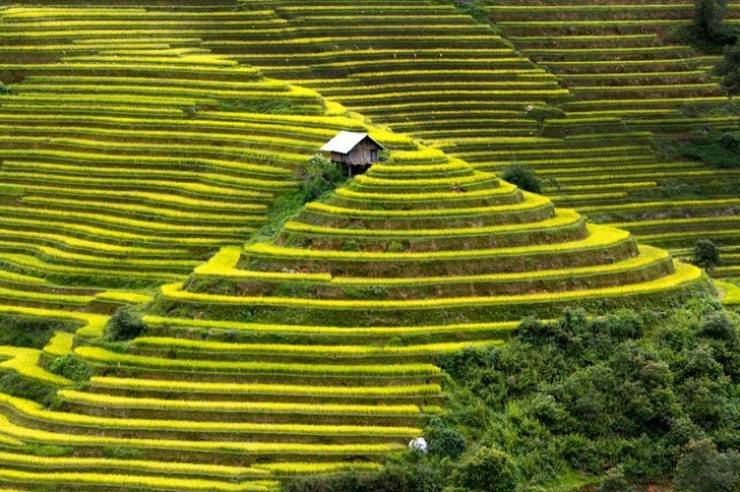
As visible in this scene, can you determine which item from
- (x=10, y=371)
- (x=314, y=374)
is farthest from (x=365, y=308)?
(x=10, y=371)

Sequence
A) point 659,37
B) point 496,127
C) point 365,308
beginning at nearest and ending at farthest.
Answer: point 365,308, point 496,127, point 659,37

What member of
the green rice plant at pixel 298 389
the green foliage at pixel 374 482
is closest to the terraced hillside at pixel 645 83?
the green rice plant at pixel 298 389

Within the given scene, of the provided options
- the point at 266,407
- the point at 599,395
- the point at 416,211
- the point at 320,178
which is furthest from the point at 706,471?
the point at 320,178

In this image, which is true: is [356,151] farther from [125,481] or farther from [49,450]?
[125,481]

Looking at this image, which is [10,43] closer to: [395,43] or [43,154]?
[43,154]

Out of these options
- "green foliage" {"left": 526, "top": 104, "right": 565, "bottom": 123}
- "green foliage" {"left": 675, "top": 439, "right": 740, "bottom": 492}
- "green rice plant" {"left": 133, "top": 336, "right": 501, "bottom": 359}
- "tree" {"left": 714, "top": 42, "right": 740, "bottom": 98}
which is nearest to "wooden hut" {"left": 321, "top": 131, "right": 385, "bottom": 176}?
"green rice plant" {"left": 133, "top": 336, "right": 501, "bottom": 359}

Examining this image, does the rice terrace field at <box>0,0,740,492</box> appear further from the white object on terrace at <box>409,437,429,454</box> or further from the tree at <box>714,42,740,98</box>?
the tree at <box>714,42,740,98</box>
